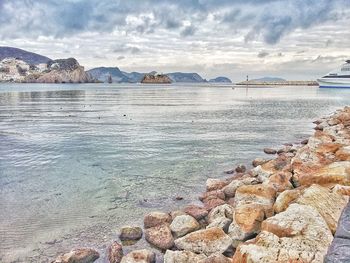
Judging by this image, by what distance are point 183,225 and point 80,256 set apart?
9.60ft

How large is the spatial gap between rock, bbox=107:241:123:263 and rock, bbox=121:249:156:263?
48cm

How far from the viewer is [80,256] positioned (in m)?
8.99

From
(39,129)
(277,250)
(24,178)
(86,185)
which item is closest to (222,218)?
(277,250)

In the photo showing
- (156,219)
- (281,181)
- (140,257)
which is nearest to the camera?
(140,257)

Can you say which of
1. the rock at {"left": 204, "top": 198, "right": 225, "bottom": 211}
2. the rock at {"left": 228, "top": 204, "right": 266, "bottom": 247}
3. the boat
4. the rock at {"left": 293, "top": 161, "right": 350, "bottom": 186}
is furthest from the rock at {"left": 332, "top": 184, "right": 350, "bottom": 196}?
the boat

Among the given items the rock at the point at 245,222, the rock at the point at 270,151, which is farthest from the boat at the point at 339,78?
the rock at the point at 245,222

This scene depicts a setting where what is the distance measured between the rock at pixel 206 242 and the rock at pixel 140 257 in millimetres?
858

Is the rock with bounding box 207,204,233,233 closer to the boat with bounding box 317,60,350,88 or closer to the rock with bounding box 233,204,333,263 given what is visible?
the rock with bounding box 233,204,333,263

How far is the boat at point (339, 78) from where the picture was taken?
12562cm

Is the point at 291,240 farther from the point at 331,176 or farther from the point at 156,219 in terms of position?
the point at 156,219

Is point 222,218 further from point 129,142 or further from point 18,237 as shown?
point 129,142

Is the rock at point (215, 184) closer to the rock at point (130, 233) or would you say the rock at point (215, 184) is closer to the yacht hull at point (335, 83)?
the rock at point (130, 233)

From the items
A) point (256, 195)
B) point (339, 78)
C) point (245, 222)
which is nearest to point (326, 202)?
point (245, 222)

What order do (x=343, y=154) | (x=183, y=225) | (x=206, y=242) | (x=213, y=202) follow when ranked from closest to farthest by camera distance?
(x=206, y=242)
(x=183, y=225)
(x=213, y=202)
(x=343, y=154)
